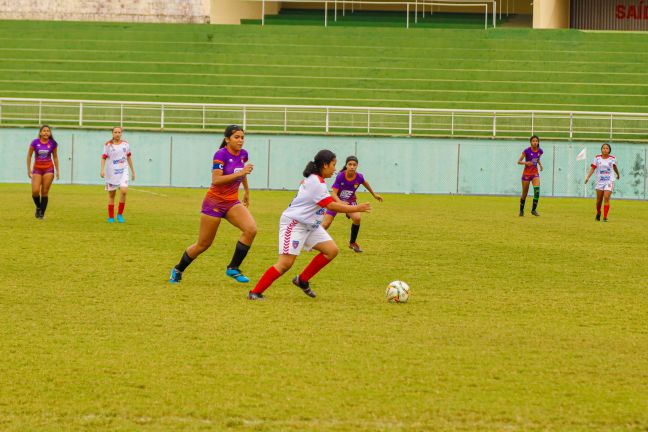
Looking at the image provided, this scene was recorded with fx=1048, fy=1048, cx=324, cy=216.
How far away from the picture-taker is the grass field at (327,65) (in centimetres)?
4184

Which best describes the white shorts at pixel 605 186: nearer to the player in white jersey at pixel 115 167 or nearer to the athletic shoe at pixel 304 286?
the player in white jersey at pixel 115 167

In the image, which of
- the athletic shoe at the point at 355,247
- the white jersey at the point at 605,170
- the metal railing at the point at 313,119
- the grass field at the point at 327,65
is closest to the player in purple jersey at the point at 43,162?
the athletic shoe at the point at 355,247

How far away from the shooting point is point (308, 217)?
36.2 ft

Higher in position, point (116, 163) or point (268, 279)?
point (116, 163)

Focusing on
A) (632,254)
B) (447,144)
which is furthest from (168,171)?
(632,254)

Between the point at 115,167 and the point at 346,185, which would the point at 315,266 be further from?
the point at 115,167

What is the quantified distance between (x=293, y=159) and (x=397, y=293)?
27.3 m

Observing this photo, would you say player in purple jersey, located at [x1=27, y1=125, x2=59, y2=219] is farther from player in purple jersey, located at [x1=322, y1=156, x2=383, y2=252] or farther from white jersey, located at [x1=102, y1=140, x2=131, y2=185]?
player in purple jersey, located at [x1=322, y1=156, x2=383, y2=252]

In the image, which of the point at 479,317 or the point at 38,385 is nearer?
the point at 38,385

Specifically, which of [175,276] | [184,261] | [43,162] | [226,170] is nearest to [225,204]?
[226,170]

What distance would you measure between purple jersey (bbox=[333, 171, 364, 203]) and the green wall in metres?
21.0

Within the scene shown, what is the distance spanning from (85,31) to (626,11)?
Result: 87.3 ft

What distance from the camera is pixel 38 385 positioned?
24.0 ft

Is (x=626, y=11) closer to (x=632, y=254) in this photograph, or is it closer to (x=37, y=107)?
(x=37, y=107)
